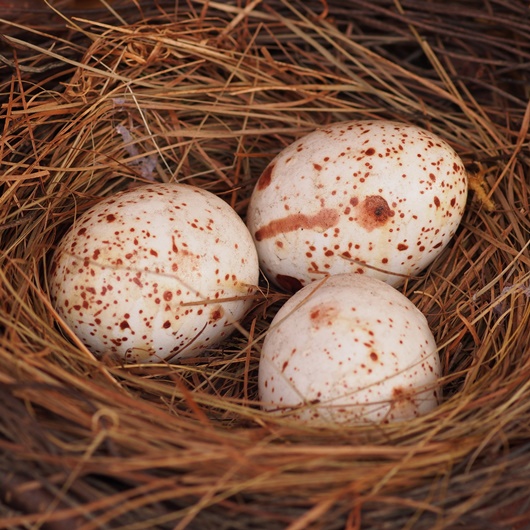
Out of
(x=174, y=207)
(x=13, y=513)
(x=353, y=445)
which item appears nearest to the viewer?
(x=13, y=513)

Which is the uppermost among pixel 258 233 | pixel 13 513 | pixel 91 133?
pixel 91 133

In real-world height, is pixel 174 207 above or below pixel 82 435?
above

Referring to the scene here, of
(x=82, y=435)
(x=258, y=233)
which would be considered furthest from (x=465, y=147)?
(x=82, y=435)

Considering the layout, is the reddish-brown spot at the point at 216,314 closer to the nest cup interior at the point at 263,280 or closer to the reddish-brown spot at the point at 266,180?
the nest cup interior at the point at 263,280

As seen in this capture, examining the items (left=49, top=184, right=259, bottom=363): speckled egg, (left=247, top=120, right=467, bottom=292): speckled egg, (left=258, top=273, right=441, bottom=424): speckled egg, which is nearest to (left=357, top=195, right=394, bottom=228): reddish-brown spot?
(left=247, top=120, right=467, bottom=292): speckled egg

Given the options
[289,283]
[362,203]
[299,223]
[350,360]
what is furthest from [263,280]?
[350,360]

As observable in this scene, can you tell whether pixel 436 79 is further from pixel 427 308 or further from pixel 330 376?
pixel 330 376

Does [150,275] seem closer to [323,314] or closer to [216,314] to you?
[216,314]
